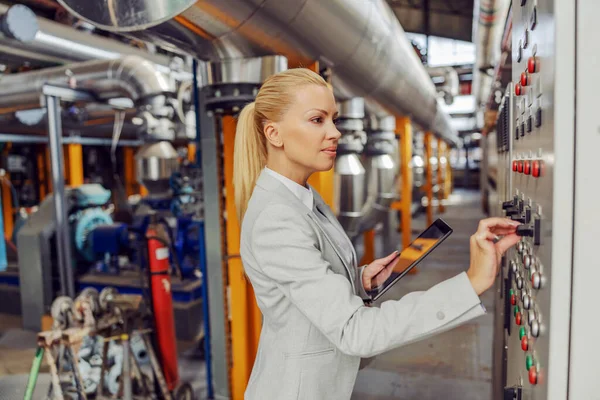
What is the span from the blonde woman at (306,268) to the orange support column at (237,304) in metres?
1.30

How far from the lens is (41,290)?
4387 mm

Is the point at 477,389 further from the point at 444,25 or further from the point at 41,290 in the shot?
the point at 444,25

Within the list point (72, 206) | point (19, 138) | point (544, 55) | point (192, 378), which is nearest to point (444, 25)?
point (19, 138)

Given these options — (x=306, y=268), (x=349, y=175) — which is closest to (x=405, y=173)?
(x=349, y=175)

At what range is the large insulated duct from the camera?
1.59 meters

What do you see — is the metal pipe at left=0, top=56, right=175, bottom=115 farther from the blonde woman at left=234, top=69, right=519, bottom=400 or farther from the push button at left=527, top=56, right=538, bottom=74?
the push button at left=527, top=56, right=538, bottom=74

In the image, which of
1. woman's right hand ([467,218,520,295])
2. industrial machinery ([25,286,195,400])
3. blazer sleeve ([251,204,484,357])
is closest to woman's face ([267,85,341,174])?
blazer sleeve ([251,204,484,357])

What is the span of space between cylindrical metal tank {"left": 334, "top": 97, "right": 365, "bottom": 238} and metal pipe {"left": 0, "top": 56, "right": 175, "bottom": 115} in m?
1.38

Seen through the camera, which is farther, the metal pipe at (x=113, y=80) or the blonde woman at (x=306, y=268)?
the metal pipe at (x=113, y=80)

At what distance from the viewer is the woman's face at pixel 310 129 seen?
1.10m

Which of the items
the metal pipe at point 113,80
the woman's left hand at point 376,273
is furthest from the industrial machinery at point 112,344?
the woman's left hand at point 376,273

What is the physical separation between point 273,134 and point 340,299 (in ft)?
1.45

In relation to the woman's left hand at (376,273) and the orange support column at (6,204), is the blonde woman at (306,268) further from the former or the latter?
the orange support column at (6,204)

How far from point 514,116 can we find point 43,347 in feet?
7.32
